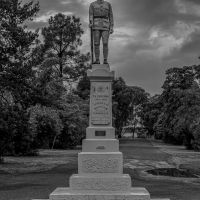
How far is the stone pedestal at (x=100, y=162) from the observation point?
474 inches

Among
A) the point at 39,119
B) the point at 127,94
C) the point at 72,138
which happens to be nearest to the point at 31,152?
the point at 39,119

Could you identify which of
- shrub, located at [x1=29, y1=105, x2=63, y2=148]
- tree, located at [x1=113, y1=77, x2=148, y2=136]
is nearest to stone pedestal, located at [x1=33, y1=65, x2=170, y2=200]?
shrub, located at [x1=29, y1=105, x2=63, y2=148]

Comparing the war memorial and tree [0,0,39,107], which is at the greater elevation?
tree [0,0,39,107]

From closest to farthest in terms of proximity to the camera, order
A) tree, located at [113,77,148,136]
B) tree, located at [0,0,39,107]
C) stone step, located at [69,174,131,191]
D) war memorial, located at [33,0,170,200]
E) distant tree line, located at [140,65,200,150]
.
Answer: war memorial, located at [33,0,170,200] → stone step, located at [69,174,131,191] → tree, located at [0,0,39,107] → distant tree line, located at [140,65,200,150] → tree, located at [113,77,148,136]

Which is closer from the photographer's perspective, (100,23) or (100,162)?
(100,162)

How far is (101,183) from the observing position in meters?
12.4

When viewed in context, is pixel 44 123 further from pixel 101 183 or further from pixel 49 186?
pixel 101 183

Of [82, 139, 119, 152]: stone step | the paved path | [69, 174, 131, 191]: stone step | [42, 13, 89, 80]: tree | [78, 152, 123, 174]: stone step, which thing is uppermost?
[42, 13, 89, 80]: tree

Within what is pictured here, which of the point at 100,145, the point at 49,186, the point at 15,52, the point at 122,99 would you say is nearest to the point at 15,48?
the point at 15,52

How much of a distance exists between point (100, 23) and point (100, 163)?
4191 mm

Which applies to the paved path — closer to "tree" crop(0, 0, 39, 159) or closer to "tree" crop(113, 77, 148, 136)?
"tree" crop(0, 0, 39, 159)

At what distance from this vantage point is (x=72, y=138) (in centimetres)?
5331

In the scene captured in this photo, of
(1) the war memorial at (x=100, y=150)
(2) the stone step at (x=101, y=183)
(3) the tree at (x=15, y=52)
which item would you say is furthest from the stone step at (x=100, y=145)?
(3) the tree at (x=15, y=52)

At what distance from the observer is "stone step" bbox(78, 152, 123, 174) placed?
1273cm
